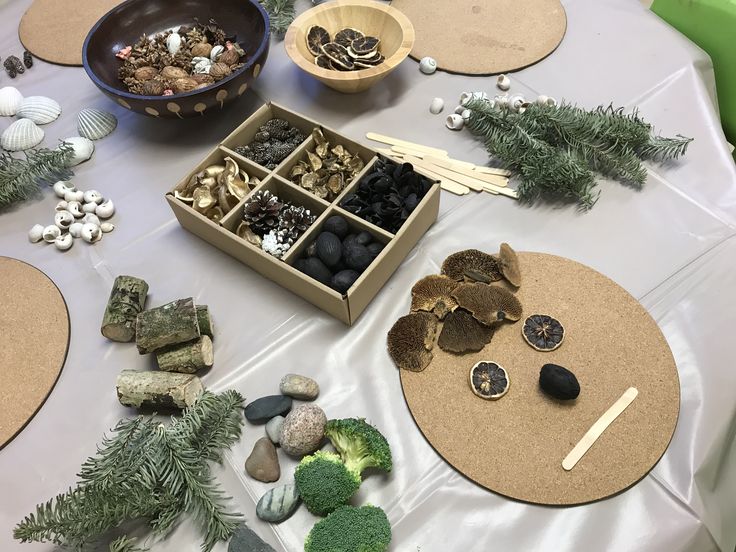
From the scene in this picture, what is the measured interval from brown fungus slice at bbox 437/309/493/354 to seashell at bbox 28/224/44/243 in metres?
0.84

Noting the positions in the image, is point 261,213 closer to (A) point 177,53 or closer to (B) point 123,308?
(B) point 123,308

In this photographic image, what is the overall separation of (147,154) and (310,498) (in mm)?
877

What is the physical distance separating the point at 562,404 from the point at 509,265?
263 mm

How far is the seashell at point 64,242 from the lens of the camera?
3.45 feet

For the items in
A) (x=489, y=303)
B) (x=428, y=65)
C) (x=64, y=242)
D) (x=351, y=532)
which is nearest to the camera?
(x=351, y=532)

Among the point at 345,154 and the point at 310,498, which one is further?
the point at 345,154

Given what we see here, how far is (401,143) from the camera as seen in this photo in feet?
3.87

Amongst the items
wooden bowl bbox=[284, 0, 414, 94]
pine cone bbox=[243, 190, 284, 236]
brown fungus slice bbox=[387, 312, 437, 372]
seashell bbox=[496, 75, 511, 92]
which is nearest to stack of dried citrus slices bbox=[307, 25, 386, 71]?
wooden bowl bbox=[284, 0, 414, 94]

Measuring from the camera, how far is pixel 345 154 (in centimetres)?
107

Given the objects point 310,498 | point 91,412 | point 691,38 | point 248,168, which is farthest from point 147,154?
point 691,38

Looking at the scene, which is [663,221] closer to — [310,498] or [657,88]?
[657,88]

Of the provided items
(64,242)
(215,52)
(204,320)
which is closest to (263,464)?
(204,320)

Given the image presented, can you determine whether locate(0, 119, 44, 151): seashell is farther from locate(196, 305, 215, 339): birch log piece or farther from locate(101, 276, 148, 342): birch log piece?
locate(196, 305, 215, 339): birch log piece

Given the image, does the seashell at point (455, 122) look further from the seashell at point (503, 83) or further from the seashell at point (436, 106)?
the seashell at point (503, 83)
